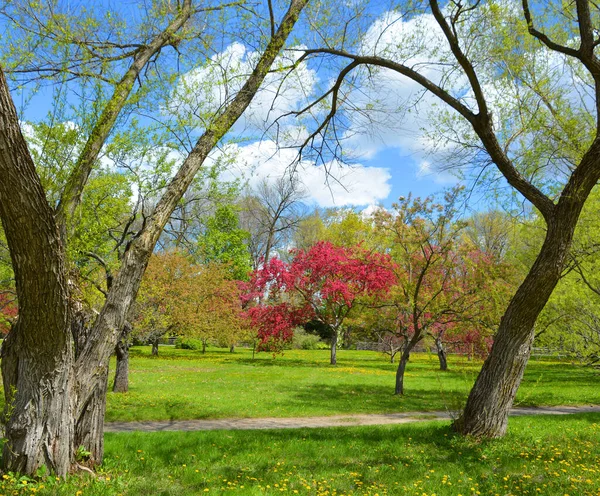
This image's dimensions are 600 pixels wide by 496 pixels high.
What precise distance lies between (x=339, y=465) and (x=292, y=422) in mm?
4087

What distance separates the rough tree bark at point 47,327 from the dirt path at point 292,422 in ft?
12.0

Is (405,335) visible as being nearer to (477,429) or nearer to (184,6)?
(477,429)

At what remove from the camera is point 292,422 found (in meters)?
9.38

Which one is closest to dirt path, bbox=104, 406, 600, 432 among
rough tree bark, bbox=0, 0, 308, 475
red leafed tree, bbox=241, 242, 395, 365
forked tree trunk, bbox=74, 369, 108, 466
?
forked tree trunk, bbox=74, 369, 108, 466

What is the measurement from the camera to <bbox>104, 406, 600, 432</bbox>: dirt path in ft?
27.0

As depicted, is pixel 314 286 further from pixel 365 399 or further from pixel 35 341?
pixel 35 341

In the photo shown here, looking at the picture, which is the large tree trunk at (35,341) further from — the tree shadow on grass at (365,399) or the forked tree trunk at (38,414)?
the tree shadow on grass at (365,399)

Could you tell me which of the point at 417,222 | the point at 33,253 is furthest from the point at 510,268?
the point at 33,253

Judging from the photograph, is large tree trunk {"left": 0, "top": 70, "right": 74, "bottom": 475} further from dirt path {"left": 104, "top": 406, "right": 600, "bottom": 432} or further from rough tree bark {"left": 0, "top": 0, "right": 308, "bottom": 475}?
dirt path {"left": 104, "top": 406, "right": 600, "bottom": 432}

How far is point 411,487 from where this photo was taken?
466 cm

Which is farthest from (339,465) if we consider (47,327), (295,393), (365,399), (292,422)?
(295,393)

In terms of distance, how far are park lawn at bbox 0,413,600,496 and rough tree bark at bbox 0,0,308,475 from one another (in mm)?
346

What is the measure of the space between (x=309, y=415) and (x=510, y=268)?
808 cm

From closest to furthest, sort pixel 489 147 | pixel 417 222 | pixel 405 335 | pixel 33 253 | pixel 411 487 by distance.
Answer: pixel 33 253, pixel 411 487, pixel 489 147, pixel 417 222, pixel 405 335
